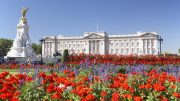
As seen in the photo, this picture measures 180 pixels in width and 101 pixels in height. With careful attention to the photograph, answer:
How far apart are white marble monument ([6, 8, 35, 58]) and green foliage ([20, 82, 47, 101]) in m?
42.9

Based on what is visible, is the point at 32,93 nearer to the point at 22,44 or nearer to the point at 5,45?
the point at 22,44

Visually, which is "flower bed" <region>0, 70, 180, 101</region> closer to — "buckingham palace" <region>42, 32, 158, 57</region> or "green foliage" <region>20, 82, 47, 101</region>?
"green foliage" <region>20, 82, 47, 101</region>

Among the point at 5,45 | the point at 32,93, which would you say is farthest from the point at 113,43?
the point at 32,93

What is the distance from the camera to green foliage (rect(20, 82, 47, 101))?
7277 millimetres

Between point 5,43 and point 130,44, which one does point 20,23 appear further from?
point 130,44

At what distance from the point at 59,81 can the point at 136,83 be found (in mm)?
1826

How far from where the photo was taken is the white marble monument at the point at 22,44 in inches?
1999

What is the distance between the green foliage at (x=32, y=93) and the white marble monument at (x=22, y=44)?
42.9 meters

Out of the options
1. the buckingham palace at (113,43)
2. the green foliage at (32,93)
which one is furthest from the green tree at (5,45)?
the green foliage at (32,93)

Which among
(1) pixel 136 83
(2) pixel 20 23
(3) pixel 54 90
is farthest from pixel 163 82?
(2) pixel 20 23

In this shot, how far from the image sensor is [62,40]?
141250 mm

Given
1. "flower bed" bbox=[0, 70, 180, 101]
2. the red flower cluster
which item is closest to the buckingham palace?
"flower bed" bbox=[0, 70, 180, 101]

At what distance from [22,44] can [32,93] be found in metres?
45.4

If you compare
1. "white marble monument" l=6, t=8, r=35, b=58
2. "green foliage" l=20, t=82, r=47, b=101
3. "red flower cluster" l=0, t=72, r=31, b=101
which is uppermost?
"white marble monument" l=6, t=8, r=35, b=58
